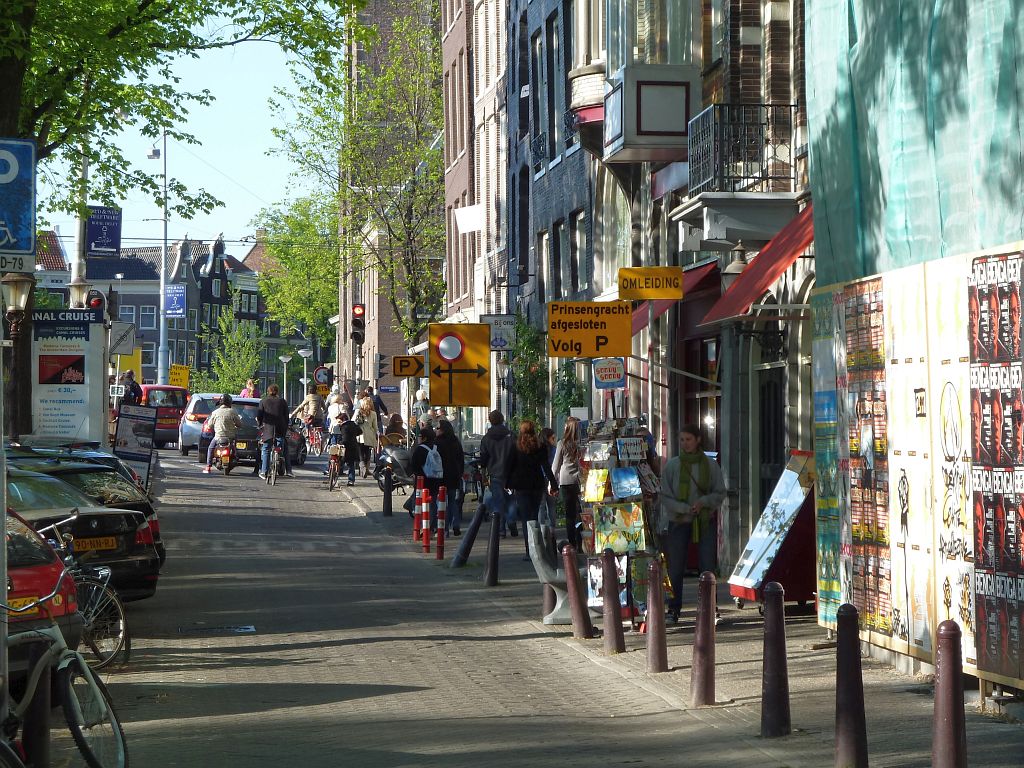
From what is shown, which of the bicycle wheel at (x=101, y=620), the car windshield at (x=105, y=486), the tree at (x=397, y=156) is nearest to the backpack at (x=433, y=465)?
the car windshield at (x=105, y=486)

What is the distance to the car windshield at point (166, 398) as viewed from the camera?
58.9 meters

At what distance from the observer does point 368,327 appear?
78.0 metres

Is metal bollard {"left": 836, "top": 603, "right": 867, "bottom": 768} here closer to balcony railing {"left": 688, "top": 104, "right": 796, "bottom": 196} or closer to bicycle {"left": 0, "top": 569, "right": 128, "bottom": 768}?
bicycle {"left": 0, "top": 569, "right": 128, "bottom": 768}

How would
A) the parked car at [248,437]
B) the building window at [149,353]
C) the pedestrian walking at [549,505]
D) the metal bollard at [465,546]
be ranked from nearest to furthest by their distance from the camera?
the metal bollard at [465,546] → the pedestrian walking at [549,505] → the parked car at [248,437] → the building window at [149,353]

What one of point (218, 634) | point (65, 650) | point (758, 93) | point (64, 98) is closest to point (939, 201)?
point (65, 650)

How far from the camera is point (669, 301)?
2225 cm

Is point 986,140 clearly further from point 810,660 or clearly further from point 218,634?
point 218,634

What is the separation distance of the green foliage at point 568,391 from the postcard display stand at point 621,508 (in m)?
14.4

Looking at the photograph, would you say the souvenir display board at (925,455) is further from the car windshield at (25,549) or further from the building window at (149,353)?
the building window at (149,353)

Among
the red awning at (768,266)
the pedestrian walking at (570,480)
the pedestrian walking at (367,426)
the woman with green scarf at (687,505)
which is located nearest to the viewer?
the woman with green scarf at (687,505)

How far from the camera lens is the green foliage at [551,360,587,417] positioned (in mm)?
29703

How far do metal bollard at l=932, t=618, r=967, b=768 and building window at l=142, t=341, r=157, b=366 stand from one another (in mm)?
119062

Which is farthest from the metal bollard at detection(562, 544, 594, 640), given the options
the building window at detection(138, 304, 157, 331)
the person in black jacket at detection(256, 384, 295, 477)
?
the building window at detection(138, 304, 157, 331)

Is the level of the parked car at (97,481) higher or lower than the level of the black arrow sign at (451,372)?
lower
